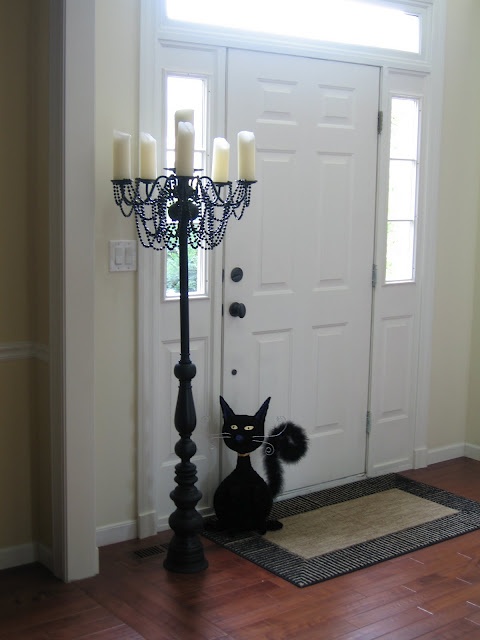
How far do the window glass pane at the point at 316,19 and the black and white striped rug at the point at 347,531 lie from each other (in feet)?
6.91

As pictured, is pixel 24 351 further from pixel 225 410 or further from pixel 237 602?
pixel 237 602

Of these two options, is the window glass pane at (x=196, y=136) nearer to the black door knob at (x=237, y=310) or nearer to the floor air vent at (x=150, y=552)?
the black door knob at (x=237, y=310)

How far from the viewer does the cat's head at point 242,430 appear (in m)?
3.50

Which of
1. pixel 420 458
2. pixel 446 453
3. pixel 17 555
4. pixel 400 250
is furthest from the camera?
pixel 446 453

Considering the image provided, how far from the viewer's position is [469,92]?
14.5 feet

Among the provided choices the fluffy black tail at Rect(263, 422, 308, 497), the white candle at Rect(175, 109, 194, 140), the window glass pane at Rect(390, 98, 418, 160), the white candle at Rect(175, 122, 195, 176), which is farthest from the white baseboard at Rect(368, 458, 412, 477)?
the white candle at Rect(175, 109, 194, 140)

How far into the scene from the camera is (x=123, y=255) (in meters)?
3.31

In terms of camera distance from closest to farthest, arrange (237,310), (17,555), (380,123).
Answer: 1. (17,555)
2. (237,310)
3. (380,123)

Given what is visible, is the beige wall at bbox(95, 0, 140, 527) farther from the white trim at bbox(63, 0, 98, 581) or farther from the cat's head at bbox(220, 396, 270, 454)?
the cat's head at bbox(220, 396, 270, 454)

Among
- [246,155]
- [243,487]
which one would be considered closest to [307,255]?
[246,155]

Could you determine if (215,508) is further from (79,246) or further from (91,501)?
(79,246)

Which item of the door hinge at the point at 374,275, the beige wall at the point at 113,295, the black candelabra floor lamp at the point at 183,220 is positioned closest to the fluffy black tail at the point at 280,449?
the black candelabra floor lamp at the point at 183,220

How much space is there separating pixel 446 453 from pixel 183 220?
7.59 feet

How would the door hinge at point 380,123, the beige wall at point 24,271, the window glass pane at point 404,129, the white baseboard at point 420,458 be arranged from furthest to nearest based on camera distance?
the white baseboard at point 420,458 < the window glass pane at point 404,129 < the door hinge at point 380,123 < the beige wall at point 24,271
